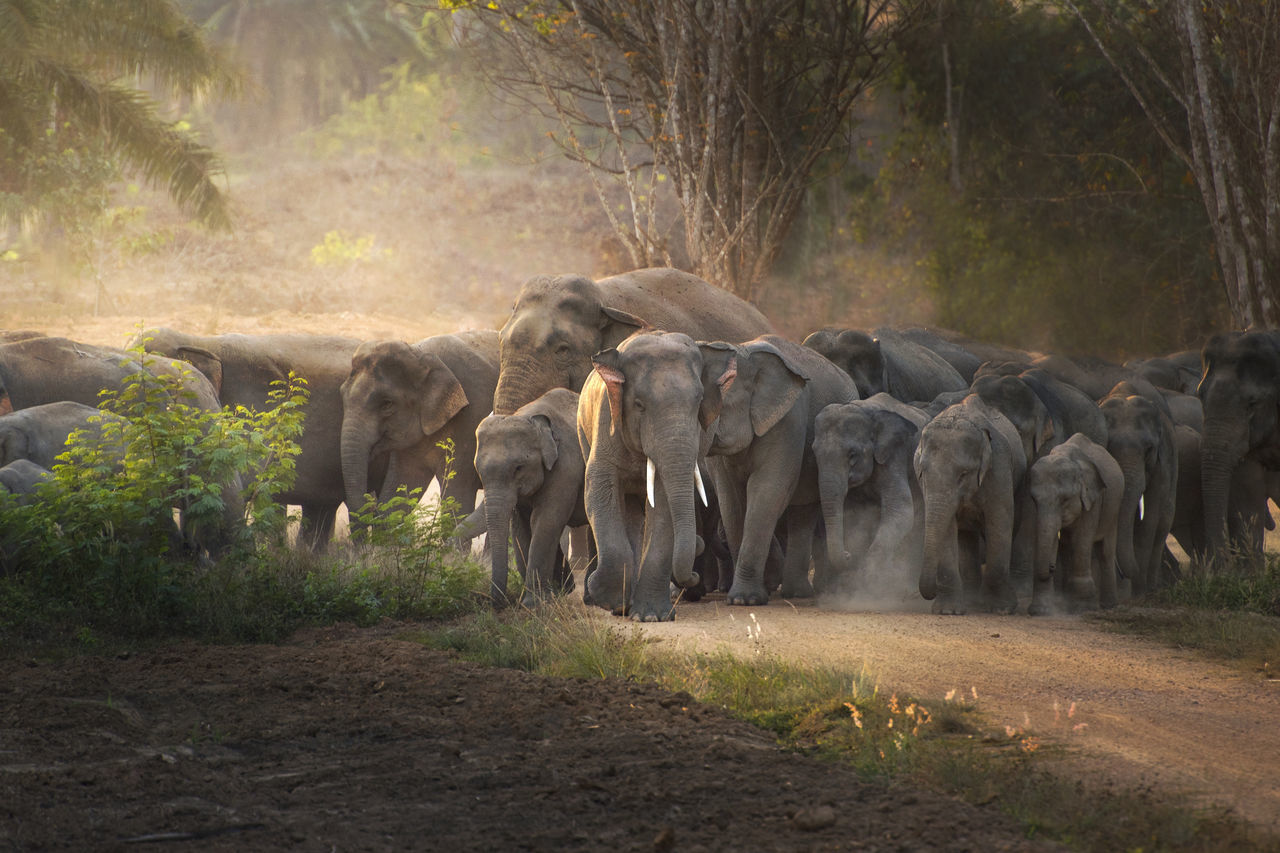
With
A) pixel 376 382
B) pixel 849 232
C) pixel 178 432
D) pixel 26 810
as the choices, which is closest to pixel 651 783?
pixel 26 810

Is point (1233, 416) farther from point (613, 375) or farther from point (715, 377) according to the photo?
point (613, 375)

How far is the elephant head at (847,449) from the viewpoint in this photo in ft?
31.5

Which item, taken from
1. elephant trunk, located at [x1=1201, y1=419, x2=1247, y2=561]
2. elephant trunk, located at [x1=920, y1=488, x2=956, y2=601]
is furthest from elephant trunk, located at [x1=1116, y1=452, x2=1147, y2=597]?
elephant trunk, located at [x1=920, y1=488, x2=956, y2=601]

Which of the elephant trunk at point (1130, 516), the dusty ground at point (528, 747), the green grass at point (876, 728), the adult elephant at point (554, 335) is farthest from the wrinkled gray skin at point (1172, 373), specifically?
the green grass at point (876, 728)

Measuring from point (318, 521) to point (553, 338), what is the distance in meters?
3.75

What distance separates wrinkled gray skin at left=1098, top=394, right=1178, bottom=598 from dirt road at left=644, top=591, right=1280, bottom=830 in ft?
5.50

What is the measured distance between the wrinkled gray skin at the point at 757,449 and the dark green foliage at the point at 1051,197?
13604mm

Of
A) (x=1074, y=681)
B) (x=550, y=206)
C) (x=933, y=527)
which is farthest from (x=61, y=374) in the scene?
(x=550, y=206)

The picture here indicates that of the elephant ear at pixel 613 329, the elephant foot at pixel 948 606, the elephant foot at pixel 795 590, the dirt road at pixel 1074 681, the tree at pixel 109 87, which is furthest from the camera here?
the tree at pixel 109 87

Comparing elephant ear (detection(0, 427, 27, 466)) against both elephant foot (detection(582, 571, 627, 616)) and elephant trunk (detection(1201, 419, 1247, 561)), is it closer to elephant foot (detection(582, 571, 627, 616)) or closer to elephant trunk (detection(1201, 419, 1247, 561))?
elephant foot (detection(582, 571, 627, 616))

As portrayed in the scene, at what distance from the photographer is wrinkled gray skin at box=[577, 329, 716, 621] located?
841 centimetres

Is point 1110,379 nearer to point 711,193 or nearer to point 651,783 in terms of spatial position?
point 711,193

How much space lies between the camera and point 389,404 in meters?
12.6

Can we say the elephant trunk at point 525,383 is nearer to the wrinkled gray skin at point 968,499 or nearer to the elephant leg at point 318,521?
the elephant leg at point 318,521
